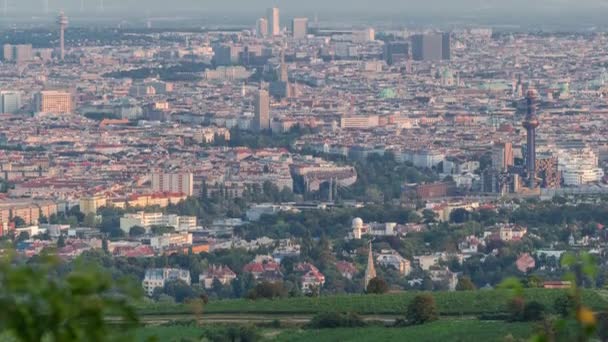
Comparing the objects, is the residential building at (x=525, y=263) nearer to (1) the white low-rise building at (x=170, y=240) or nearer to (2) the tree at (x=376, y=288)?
(1) the white low-rise building at (x=170, y=240)

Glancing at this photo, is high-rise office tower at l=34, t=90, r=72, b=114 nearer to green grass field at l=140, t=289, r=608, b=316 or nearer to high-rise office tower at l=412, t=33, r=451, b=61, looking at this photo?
high-rise office tower at l=412, t=33, r=451, b=61

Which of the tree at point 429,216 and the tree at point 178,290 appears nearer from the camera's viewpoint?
the tree at point 178,290

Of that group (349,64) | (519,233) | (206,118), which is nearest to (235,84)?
(349,64)

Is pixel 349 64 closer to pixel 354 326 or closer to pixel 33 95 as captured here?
pixel 33 95

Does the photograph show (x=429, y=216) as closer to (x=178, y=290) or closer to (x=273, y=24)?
(x=178, y=290)

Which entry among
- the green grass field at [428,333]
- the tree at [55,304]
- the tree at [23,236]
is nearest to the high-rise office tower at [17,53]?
the tree at [23,236]

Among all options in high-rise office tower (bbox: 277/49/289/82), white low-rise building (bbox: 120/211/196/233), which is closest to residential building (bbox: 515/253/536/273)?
white low-rise building (bbox: 120/211/196/233)

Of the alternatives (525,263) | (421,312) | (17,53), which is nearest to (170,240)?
(525,263)
